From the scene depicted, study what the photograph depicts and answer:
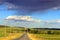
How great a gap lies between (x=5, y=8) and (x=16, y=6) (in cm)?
17

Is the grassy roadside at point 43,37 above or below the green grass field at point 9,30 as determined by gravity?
below

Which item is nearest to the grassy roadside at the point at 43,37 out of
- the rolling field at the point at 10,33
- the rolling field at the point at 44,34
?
the rolling field at the point at 44,34

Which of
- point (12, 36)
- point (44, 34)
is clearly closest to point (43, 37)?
point (44, 34)

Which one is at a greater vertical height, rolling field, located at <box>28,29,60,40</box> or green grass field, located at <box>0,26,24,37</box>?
green grass field, located at <box>0,26,24,37</box>

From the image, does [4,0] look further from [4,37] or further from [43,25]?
[43,25]

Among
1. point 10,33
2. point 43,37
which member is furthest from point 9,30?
point 43,37

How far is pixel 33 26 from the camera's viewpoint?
7.27 ft

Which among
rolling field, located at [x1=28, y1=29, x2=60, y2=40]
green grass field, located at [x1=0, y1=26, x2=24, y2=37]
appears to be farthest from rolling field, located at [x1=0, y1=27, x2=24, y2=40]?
rolling field, located at [x1=28, y1=29, x2=60, y2=40]

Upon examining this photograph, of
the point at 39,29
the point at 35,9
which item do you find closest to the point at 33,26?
the point at 39,29

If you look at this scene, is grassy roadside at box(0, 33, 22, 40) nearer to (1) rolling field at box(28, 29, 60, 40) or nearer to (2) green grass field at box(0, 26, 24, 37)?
(2) green grass field at box(0, 26, 24, 37)

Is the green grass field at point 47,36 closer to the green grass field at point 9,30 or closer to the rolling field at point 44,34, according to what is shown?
the rolling field at point 44,34

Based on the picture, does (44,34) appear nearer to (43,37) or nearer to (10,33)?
(43,37)

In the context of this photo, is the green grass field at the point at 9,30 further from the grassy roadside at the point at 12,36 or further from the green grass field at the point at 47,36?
the green grass field at the point at 47,36

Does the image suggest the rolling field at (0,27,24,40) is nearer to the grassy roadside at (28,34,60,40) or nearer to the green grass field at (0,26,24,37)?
the green grass field at (0,26,24,37)
